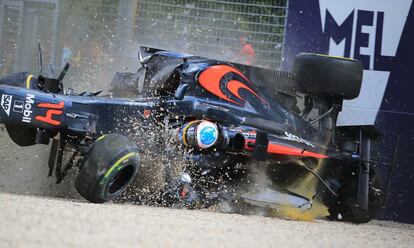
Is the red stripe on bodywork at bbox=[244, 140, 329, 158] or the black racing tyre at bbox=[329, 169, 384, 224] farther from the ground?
the red stripe on bodywork at bbox=[244, 140, 329, 158]

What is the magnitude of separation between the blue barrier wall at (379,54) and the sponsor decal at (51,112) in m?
3.53

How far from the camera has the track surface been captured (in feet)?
13.8

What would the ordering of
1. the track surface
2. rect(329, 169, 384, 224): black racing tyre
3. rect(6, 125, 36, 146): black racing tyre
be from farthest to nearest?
rect(329, 169, 384, 224): black racing tyre
rect(6, 125, 36, 146): black racing tyre
the track surface

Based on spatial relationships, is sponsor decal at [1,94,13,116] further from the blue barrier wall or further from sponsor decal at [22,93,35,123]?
the blue barrier wall

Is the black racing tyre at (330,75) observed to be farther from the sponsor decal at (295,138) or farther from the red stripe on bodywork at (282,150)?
the red stripe on bodywork at (282,150)

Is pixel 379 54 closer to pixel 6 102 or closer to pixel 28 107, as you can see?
pixel 28 107

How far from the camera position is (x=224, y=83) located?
6910 millimetres

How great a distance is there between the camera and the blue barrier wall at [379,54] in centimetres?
883

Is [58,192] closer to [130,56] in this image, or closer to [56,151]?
[56,151]

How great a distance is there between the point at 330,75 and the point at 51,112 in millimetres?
2856

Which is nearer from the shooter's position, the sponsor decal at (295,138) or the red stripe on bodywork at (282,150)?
the red stripe on bodywork at (282,150)

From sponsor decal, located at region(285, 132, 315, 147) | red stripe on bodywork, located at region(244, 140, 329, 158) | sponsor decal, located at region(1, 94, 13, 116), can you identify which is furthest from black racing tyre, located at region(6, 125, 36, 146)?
sponsor decal, located at region(285, 132, 315, 147)

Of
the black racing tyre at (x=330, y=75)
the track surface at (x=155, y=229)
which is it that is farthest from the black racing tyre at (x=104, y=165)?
the black racing tyre at (x=330, y=75)

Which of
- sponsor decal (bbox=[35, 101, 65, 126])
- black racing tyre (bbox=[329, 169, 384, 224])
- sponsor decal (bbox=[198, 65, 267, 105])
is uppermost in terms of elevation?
sponsor decal (bbox=[198, 65, 267, 105])
